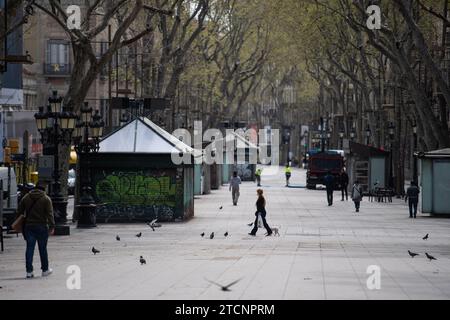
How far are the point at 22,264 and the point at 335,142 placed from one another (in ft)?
336

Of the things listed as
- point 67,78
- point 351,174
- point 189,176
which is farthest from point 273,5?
point 189,176

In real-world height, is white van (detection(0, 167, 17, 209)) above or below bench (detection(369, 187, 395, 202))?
above

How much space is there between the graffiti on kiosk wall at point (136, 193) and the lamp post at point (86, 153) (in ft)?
1.85

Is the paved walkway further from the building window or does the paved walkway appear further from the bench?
the building window

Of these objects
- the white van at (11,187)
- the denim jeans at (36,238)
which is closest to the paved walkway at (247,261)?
the denim jeans at (36,238)

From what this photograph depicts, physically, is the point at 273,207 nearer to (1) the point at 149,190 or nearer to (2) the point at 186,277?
(1) the point at 149,190

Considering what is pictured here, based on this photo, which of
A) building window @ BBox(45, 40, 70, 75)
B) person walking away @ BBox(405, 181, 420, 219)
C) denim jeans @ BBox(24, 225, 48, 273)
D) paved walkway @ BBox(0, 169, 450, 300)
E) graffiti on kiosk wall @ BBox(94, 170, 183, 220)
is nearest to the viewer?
paved walkway @ BBox(0, 169, 450, 300)

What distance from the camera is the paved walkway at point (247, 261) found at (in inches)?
661

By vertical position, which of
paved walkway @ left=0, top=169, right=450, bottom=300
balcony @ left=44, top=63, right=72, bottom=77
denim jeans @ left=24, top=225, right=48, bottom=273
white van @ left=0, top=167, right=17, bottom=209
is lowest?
paved walkway @ left=0, top=169, right=450, bottom=300

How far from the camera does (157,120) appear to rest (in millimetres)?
59469

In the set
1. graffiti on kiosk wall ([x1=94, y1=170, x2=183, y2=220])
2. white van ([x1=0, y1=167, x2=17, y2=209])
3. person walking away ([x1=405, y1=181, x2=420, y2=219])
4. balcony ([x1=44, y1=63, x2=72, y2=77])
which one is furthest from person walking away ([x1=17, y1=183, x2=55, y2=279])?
balcony ([x1=44, y1=63, x2=72, y2=77])

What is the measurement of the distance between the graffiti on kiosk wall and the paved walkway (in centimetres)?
118

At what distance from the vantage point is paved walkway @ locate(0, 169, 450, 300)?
1678cm

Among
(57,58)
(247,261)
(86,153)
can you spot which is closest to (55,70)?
(57,58)
